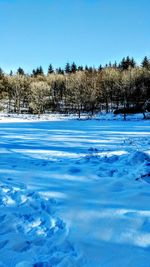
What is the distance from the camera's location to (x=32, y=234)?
4457 mm

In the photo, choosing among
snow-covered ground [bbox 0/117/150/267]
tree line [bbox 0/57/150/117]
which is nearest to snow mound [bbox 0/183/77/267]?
snow-covered ground [bbox 0/117/150/267]

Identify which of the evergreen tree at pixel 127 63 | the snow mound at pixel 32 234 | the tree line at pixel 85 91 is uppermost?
the evergreen tree at pixel 127 63

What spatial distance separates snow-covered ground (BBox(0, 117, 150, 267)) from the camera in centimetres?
383

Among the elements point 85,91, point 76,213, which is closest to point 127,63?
point 85,91

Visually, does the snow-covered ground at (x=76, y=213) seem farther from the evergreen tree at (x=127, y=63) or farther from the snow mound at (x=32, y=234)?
the evergreen tree at (x=127, y=63)

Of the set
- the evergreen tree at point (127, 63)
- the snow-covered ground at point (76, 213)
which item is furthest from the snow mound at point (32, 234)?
the evergreen tree at point (127, 63)

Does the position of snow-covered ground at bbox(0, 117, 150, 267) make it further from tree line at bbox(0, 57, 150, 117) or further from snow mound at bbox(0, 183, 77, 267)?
tree line at bbox(0, 57, 150, 117)

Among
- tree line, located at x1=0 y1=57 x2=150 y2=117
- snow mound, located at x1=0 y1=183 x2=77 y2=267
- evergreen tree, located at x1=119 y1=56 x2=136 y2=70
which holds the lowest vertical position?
snow mound, located at x1=0 y1=183 x2=77 y2=267

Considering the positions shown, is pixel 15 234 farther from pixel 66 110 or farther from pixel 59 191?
pixel 66 110

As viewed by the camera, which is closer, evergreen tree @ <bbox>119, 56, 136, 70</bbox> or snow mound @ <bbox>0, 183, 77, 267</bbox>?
snow mound @ <bbox>0, 183, 77, 267</bbox>

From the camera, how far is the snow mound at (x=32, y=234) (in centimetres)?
377

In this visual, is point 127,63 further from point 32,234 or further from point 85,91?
point 32,234

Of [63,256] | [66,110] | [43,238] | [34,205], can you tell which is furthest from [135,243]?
[66,110]

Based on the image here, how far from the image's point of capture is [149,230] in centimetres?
442
